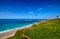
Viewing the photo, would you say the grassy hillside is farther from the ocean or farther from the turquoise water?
the turquoise water

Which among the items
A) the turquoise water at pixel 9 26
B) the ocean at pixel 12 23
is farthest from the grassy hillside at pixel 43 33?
the turquoise water at pixel 9 26

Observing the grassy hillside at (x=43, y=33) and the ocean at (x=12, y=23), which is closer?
the grassy hillside at (x=43, y=33)

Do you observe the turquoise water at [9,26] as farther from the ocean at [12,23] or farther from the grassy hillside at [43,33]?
the grassy hillside at [43,33]

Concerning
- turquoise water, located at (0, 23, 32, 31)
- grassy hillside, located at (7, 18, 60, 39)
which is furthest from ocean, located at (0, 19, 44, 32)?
grassy hillside, located at (7, 18, 60, 39)

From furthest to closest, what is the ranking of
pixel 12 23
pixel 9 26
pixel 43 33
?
1. pixel 12 23
2. pixel 9 26
3. pixel 43 33

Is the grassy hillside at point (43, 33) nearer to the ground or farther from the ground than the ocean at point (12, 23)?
nearer to the ground

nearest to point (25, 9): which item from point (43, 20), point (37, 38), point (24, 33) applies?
point (43, 20)

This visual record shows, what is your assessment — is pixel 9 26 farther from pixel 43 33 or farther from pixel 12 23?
pixel 43 33

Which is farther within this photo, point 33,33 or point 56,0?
point 56,0

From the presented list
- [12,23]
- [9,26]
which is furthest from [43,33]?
[12,23]

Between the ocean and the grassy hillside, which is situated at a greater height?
the ocean

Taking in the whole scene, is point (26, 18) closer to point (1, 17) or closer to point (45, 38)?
point (1, 17)
